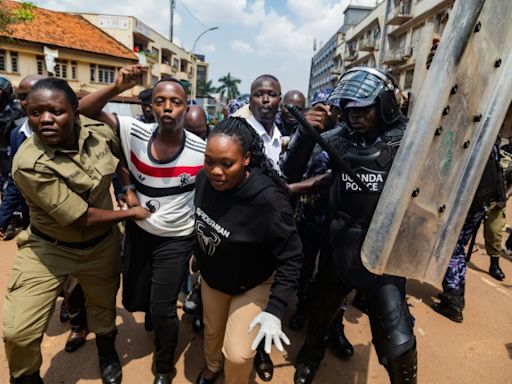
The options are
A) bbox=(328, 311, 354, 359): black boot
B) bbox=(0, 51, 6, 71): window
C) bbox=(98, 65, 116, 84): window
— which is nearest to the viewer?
bbox=(328, 311, 354, 359): black boot

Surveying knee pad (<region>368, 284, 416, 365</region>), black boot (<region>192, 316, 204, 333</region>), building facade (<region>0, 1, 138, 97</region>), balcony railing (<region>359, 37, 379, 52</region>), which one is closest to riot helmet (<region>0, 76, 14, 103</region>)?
black boot (<region>192, 316, 204, 333</region>)

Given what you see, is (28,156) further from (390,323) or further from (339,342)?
(339,342)

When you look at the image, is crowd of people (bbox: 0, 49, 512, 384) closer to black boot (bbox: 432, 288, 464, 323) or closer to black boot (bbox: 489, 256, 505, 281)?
black boot (bbox: 432, 288, 464, 323)

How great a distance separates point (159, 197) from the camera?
2.24 m

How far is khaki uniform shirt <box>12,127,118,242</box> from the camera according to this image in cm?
177

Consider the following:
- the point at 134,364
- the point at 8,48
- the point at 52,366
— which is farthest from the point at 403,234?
the point at 8,48

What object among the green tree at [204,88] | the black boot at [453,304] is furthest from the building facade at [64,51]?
the green tree at [204,88]

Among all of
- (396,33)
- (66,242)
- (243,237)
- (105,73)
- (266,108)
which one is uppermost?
(396,33)

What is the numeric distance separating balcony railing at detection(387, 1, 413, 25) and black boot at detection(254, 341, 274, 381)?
29.1 meters

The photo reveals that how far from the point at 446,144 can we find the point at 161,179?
1.62 meters

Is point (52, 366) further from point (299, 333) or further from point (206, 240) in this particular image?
point (299, 333)

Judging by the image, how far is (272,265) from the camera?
205cm

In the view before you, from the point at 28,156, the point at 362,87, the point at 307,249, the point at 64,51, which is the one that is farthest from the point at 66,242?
the point at 64,51

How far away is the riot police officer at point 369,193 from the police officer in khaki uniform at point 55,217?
1.22 m
